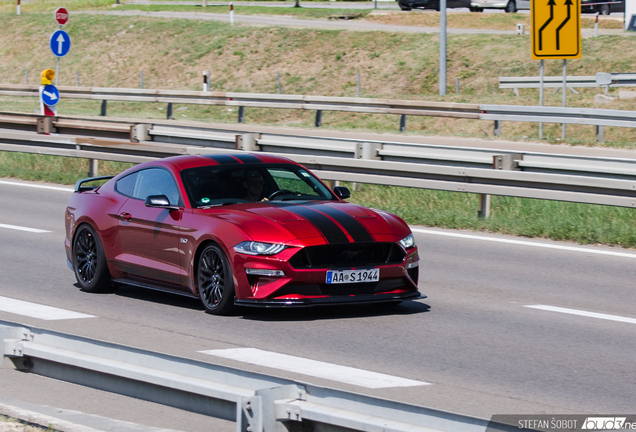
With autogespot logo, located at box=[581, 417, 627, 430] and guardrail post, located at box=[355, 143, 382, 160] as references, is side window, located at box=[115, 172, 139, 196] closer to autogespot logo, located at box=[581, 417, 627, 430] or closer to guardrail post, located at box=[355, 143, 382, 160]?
autogespot logo, located at box=[581, 417, 627, 430]

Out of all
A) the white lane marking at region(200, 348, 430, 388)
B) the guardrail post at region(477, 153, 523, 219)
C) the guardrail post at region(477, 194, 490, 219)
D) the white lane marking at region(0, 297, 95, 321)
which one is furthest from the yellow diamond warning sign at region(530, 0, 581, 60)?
the white lane marking at region(200, 348, 430, 388)

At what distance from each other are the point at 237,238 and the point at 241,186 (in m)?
1.15

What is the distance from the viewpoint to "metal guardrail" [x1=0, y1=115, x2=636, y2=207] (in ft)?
43.8

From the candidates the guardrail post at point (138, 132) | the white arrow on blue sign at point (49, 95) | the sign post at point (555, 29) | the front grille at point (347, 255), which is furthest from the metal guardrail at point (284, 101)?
the front grille at point (347, 255)

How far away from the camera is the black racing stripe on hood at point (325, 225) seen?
8430mm

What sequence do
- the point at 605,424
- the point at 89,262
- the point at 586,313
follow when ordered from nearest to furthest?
the point at 605,424
the point at 586,313
the point at 89,262

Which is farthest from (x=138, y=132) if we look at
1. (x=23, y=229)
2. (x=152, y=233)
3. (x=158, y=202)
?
(x=158, y=202)

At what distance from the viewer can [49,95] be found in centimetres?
2520

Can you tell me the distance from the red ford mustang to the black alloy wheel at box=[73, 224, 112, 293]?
10 mm

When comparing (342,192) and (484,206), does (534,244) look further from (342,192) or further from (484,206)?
(342,192)

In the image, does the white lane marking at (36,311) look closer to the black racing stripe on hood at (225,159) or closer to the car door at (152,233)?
the car door at (152,233)

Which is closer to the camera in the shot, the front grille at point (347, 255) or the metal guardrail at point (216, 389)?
the metal guardrail at point (216, 389)

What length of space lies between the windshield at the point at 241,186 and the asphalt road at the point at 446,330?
3.41ft

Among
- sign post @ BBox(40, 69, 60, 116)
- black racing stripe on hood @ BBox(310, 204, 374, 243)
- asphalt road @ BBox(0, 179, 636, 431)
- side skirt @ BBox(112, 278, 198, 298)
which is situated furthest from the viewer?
sign post @ BBox(40, 69, 60, 116)
